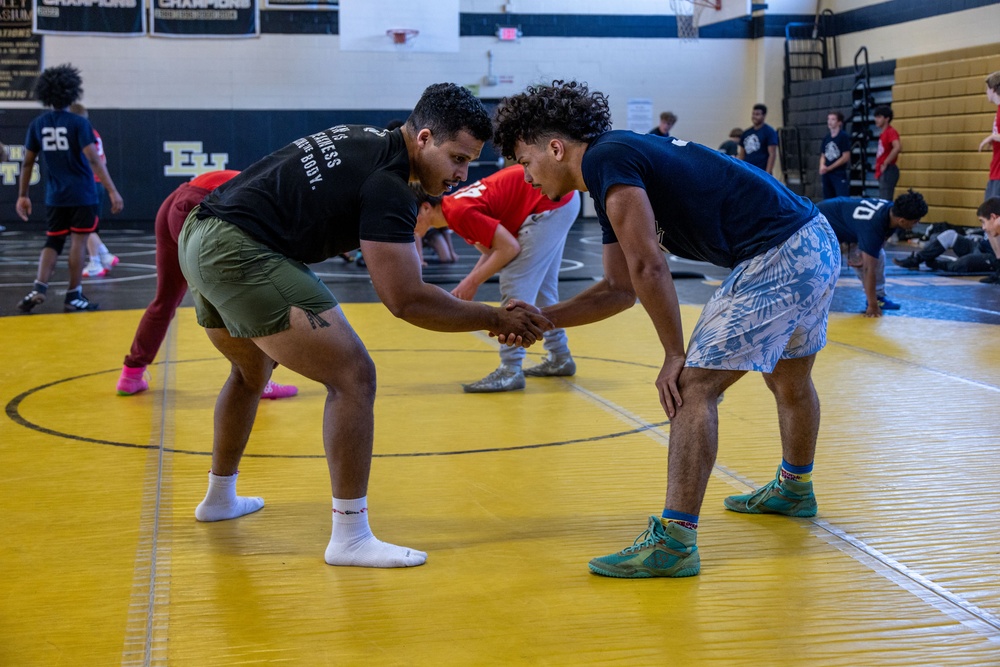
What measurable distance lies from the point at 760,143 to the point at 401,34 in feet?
19.5

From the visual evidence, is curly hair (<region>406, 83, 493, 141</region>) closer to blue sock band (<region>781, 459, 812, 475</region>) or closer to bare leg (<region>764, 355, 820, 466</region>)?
bare leg (<region>764, 355, 820, 466</region>)

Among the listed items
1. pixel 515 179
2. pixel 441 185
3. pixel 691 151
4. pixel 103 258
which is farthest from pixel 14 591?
pixel 103 258

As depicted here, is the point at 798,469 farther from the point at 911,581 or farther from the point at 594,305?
the point at 594,305

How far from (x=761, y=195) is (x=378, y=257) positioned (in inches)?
46.8

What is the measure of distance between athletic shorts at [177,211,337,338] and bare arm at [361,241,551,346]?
6.8 inches

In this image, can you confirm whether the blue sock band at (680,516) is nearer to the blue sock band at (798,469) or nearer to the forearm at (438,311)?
the blue sock band at (798,469)

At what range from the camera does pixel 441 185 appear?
3.27 m

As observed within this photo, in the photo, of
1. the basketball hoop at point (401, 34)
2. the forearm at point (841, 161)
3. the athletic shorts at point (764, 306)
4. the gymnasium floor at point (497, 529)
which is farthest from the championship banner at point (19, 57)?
the athletic shorts at point (764, 306)

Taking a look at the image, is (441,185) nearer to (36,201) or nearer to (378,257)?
(378,257)

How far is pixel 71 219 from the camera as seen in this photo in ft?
28.5

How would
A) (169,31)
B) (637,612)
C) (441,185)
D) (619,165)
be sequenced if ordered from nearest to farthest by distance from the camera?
(637,612)
(619,165)
(441,185)
(169,31)

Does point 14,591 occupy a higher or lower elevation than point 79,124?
lower

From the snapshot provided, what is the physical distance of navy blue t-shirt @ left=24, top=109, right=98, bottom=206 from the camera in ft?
28.3

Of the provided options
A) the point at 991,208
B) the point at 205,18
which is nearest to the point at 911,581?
the point at 991,208
